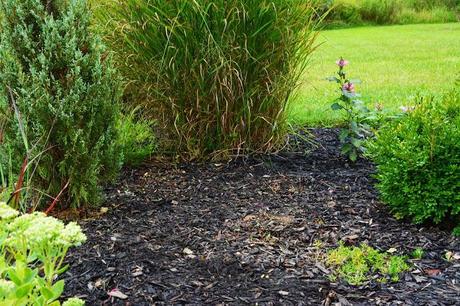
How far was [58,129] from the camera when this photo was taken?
3.38 metres

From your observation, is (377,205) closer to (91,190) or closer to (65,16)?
(91,190)

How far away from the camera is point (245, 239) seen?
3.24 meters

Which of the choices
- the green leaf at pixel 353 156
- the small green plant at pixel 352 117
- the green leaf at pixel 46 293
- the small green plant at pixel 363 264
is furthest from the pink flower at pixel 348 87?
the green leaf at pixel 46 293

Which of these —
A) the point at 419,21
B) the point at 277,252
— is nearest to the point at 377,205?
the point at 277,252

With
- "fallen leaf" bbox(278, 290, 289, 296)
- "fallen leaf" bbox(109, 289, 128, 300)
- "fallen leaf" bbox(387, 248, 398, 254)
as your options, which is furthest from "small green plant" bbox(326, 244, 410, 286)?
"fallen leaf" bbox(109, 289, 128, 300)

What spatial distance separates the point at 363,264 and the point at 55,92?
Result: 1.86 metres

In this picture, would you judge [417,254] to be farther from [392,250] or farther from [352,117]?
[352,117]

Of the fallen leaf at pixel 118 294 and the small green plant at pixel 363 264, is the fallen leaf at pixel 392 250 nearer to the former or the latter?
the small green plant at pixel 363 264

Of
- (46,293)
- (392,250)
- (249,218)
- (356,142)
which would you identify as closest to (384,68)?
(356,142)

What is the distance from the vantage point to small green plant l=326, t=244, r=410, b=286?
2.83 metres

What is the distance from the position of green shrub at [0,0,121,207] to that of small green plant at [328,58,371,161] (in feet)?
5.81

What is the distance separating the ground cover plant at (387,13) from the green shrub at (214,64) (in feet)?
58.8

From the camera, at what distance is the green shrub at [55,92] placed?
10.8 feet

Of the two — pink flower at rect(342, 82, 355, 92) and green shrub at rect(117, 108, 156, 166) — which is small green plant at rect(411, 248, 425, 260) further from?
green shrub at rect(117, 108, 156, 166)
